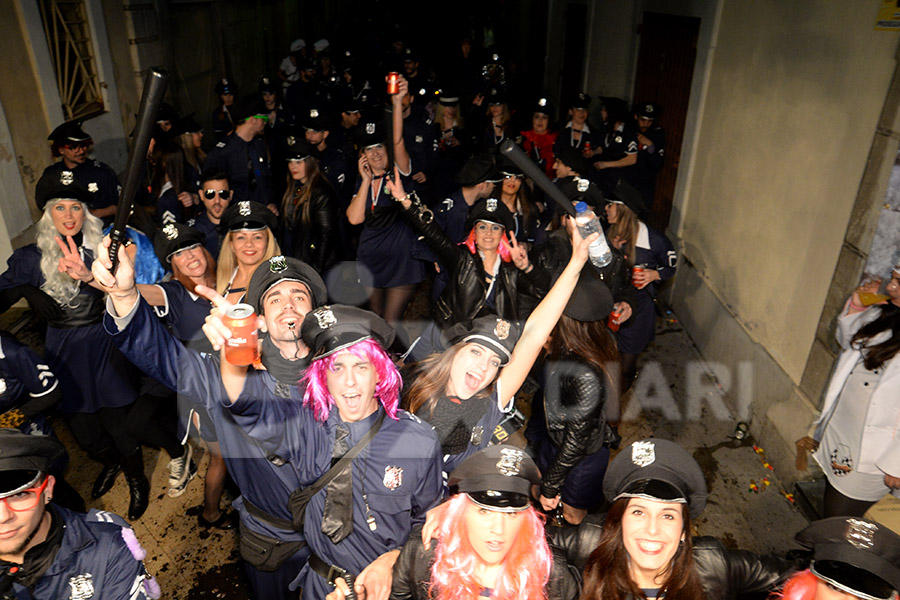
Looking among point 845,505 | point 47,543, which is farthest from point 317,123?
point 845,505

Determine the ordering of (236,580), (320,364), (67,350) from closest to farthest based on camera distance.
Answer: (320,364)
(236,580)
(67,350)

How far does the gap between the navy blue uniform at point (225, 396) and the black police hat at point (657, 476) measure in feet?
4.90

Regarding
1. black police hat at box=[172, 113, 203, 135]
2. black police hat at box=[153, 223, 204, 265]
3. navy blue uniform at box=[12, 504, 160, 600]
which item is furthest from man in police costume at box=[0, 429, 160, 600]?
black police hat at box=[172, 113, 203, 135]

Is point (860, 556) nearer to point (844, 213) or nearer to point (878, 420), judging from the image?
point (878, 420)

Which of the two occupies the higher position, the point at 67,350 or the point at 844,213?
the point at 844,213

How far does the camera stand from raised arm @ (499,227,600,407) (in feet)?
9.99

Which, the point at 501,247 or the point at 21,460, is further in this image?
the point at 501,247

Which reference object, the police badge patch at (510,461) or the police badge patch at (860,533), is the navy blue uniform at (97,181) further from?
the police badge patch at (860,533)

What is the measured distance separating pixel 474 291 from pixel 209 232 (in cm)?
260

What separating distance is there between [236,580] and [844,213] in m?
5.08

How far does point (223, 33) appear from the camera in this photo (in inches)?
596

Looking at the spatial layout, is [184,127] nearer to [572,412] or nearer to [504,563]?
[572,412]

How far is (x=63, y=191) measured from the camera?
14.8 feet

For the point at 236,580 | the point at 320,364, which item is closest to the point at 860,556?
the point at 320,364
